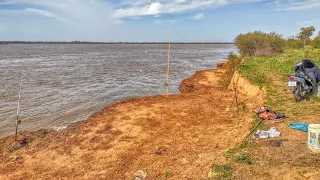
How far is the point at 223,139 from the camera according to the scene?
27.2 feet

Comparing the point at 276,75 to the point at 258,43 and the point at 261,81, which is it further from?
the point at 258,43

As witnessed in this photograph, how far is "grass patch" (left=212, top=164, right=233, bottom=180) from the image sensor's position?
530cm

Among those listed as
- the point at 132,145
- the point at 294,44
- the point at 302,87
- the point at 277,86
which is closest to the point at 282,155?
the point at 302,87

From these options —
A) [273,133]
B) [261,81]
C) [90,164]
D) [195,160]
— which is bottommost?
[90,164]

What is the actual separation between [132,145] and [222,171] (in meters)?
3.99

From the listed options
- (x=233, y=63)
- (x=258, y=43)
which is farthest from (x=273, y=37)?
(x=233, y=63)

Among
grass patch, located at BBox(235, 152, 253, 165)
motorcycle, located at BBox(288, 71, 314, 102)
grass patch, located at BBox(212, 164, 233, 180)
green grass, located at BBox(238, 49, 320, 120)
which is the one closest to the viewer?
grass patch, located at BBox(212, 164, 233, 180)

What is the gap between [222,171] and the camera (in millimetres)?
5531

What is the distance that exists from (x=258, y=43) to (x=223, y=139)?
3117 cm

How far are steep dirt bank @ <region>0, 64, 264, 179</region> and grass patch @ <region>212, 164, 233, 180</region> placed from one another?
0.27 m

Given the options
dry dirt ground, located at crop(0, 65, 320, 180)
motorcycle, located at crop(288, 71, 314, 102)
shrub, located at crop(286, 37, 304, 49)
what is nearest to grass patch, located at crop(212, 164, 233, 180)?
dry dirt ground, located at crop(0, 65, 320, 180)

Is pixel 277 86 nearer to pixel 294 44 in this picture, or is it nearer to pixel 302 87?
pixel 302 87

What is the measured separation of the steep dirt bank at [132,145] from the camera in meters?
6.79

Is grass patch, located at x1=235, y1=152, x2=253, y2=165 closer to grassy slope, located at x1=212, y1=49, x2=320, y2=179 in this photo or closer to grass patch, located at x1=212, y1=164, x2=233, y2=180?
grassy slope, located at x1=212, y1=49, x2=320, y2=179
